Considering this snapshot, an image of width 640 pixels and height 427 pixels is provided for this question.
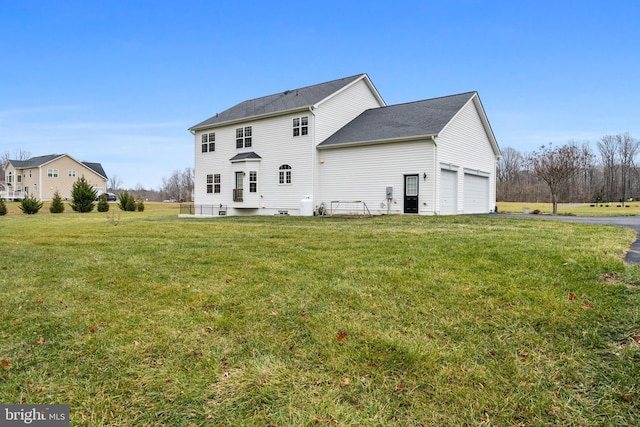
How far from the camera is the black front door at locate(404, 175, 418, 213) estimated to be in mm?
17125

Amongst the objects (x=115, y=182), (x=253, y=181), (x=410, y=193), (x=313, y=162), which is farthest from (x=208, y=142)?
(x=115, y=182)

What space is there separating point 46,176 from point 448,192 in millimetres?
58534

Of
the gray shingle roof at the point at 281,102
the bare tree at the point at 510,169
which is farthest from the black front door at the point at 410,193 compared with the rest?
the bare tree at the point at 510,169

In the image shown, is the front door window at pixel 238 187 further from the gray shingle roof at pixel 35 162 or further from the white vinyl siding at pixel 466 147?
the gray shingle roof at pixel 35 162

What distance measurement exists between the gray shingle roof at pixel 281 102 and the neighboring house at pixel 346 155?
105mm

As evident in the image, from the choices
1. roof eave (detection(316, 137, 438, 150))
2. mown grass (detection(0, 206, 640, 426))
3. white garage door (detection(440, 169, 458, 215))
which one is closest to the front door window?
roof eave (detection(316, 137, 438, 150))

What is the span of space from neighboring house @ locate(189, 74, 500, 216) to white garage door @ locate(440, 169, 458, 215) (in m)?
0.05

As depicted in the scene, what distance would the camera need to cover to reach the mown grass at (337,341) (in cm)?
241

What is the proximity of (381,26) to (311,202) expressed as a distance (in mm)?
8906

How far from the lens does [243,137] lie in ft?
73.6

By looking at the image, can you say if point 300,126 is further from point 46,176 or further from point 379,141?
point 46,176

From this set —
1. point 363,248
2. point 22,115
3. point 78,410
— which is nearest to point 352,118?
point 363,248

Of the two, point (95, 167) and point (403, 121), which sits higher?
point (95, 167)

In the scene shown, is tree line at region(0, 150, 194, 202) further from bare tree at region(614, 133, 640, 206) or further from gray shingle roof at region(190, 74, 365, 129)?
bare tree at region(614, 133, 640, 206)
